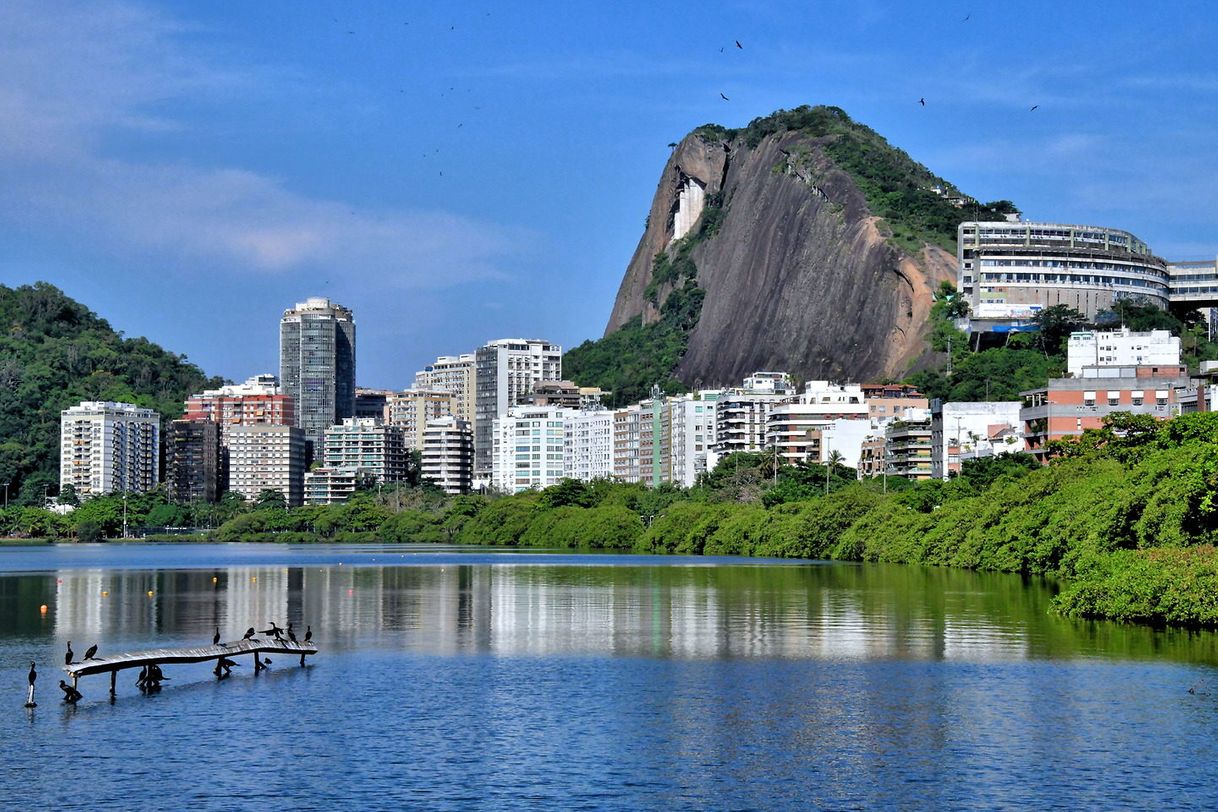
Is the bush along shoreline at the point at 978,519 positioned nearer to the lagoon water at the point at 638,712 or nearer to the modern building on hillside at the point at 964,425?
the lagoon water at the point at 638,712

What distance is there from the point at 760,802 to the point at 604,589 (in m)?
53.9

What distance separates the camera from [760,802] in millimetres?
30203

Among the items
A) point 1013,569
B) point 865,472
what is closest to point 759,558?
point 1013,569

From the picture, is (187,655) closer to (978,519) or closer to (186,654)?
(186,654)

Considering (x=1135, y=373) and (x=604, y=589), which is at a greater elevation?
(x=1135, y=373)

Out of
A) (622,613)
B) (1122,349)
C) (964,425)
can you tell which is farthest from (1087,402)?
(622,613)

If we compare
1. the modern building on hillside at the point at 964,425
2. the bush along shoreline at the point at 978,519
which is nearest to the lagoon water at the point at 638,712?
the bush along shoreline at the point at 978,519

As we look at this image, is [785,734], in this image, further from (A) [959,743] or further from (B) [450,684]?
(B) [450,684]

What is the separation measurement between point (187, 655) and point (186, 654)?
0.35 ft

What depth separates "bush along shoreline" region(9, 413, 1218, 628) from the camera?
59.7 meters

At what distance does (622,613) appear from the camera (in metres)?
68.0

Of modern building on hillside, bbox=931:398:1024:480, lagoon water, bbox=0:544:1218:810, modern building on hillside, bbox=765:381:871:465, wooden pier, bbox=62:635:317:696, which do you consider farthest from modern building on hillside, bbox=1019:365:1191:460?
wooden pier, bbox=62:635:317:696

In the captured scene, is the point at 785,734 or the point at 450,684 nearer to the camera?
the point at 785,734

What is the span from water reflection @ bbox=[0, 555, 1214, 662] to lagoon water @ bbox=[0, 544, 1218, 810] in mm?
345
